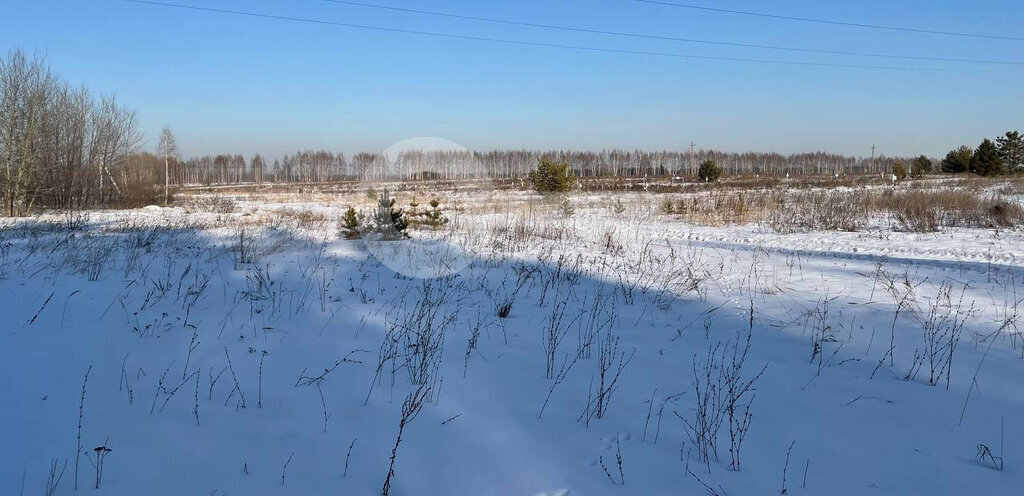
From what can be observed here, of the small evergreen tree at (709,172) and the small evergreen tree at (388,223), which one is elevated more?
the small evergreen tree at (709,172)

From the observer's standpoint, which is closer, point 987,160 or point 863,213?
point 863,213

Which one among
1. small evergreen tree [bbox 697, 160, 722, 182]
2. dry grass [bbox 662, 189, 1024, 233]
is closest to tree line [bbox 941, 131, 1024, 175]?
small evergreen tree [bbox 697, 160, 722, 182]

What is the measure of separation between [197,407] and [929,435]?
3.69 metres

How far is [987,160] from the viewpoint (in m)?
44.6

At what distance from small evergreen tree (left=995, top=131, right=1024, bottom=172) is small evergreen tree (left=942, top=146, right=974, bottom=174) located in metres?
3.17

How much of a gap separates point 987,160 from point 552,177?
4334cm

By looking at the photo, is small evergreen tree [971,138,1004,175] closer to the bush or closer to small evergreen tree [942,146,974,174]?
small evergreen tree [942,146,974,174]

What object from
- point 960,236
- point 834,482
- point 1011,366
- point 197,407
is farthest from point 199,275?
point 960,236

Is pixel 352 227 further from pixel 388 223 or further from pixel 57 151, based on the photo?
pixel 57 151

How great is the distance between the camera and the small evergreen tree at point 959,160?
49000 mm

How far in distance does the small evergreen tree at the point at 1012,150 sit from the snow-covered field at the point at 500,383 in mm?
50729

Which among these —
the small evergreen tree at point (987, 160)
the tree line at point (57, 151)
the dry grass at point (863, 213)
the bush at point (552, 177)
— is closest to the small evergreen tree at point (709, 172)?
the small evergreen tree at point (987, 160)

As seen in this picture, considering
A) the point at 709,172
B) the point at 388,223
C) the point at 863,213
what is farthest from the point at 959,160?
the point at 388,223

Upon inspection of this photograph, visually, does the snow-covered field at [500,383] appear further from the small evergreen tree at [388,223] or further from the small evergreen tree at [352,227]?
the small evergreen tree at [352,227]
